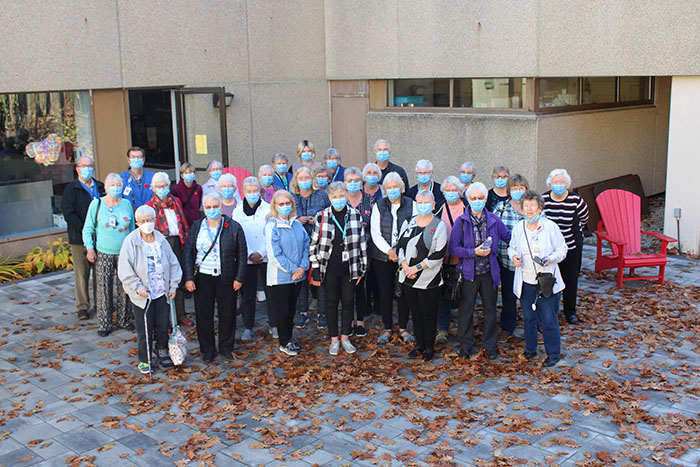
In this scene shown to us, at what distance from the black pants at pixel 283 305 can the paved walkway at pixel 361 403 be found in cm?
29

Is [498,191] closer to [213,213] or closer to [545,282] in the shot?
[545,282]

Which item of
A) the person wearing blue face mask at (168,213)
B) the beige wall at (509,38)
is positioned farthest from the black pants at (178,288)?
the beige wall at (509,38)

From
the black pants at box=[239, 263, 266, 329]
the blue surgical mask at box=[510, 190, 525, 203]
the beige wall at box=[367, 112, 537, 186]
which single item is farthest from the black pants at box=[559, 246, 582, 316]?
the beige wall at box=[367, 112, 537, 186]

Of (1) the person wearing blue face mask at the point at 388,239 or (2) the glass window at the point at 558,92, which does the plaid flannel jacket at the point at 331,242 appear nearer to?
(1) the person wearing blue face mask at the point at 388,239

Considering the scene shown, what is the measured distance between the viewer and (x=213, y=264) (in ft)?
23.8

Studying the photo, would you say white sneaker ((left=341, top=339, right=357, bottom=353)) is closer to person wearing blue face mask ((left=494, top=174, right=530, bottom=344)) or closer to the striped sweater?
person wearing blue face mask ((left=494, top=174, right=530, bottom=344))

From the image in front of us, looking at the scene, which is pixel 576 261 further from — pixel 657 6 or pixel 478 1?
pixel 478 1

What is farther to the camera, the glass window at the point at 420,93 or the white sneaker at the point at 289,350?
the glass window at the point at 420,93

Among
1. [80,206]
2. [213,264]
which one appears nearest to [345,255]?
[213,264]

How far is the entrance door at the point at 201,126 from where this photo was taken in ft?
41.8

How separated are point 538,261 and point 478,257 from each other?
59cm

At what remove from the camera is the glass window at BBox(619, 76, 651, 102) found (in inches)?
553

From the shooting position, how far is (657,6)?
10453 mm

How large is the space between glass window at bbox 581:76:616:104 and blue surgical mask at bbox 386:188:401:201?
678cm
